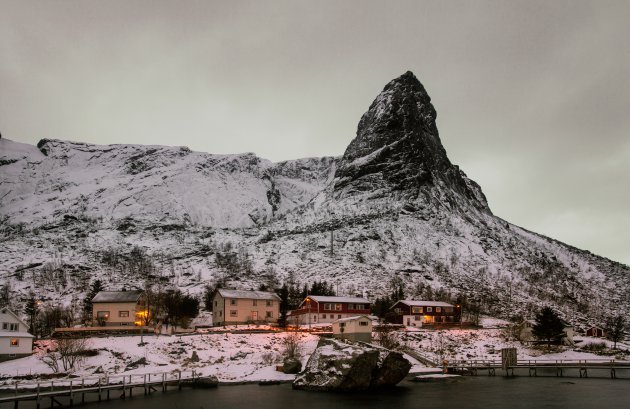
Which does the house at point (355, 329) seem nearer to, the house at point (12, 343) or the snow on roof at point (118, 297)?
the snow on roof at point (118, 297)

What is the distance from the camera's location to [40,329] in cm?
10469

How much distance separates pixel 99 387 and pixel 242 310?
54030 millimetres

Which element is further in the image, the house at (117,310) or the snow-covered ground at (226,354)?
the house at (117,310)

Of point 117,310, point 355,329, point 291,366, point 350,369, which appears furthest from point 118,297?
point 350,369

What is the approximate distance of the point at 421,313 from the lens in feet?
405

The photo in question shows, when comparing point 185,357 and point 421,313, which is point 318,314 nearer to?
point 421,313

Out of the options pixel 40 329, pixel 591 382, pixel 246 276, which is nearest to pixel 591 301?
pixel 246 276

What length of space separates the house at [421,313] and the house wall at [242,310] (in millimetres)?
27966

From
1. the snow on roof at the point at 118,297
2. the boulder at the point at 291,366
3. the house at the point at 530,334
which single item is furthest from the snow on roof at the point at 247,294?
the house at the point at 530,334

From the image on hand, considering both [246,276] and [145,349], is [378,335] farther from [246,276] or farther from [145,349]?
[246,276]

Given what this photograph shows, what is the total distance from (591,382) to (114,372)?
213 ft

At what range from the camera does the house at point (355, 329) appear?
309ft

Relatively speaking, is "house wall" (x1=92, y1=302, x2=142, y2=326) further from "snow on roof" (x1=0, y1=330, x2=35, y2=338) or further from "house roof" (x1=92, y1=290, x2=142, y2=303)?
"snow on roof" (x1=0, y1=330, x2=35, y2=338)

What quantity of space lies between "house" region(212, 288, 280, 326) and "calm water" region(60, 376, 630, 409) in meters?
42.9
